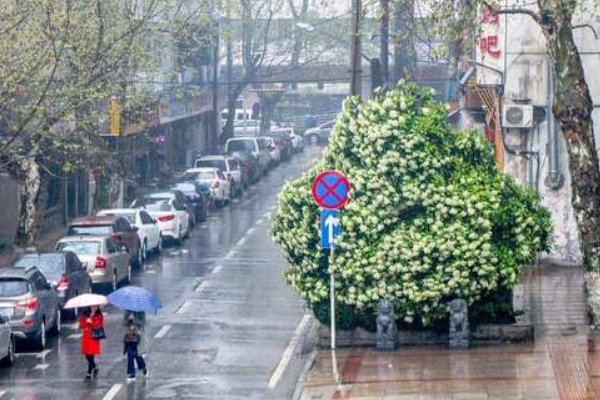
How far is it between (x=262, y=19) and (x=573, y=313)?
49.2m

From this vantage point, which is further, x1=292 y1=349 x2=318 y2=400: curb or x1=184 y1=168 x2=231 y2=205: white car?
x1=184 y1=168 x2=231 y2=205: white car

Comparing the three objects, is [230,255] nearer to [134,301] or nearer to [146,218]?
[146,218]

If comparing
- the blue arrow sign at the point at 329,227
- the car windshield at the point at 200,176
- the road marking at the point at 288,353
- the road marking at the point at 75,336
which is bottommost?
the road marking at the point at 75,336

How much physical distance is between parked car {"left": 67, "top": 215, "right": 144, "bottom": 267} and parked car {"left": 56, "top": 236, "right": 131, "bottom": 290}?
4.07 feet

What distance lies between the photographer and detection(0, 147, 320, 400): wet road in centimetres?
2133

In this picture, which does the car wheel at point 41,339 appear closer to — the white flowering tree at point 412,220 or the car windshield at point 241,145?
the white flowering tree at point 412,220

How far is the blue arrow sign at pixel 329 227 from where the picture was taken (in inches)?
894

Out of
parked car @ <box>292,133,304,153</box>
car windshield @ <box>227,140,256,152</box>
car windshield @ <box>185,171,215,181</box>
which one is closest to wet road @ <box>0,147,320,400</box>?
car windshield @ <box>185,171,215,181</box>

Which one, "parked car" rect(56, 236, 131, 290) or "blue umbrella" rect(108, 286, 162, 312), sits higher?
"blue umbrella" rect(108, 286, 162, 312)

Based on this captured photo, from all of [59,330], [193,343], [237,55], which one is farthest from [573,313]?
[237,55]

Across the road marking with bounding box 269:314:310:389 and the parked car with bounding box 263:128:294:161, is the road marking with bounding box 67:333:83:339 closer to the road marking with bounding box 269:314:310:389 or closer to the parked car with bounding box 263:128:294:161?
the road marking with bounding box 269:314:310:389

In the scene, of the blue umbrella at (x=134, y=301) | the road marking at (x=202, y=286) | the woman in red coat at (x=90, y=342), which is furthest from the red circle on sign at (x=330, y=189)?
the road marking at (x=202, y=286)

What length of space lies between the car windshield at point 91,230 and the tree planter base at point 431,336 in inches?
467

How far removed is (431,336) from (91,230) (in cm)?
1336
